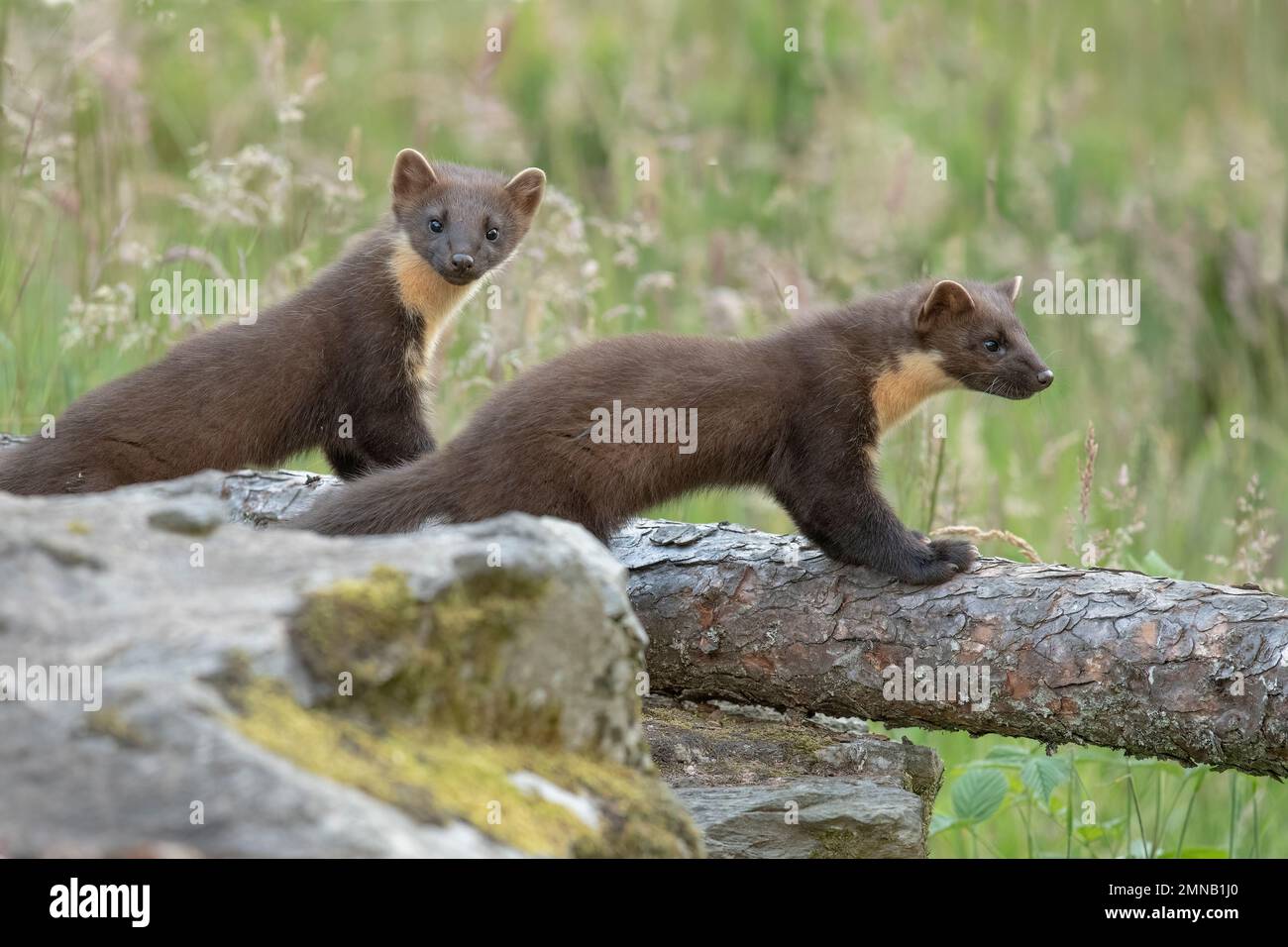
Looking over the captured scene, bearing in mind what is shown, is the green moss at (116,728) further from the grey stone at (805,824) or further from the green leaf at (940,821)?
the green leaf at (940,821)

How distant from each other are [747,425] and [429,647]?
8.82ft

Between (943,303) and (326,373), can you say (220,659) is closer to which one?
(326,373)

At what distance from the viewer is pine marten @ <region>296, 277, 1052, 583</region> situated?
525 cm

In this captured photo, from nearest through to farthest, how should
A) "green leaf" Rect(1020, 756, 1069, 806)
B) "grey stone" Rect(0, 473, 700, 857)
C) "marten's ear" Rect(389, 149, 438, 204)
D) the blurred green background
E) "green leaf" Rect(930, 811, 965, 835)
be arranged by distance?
1. "grey stone" Rect(0, 473, 700, 857)
2. "green leaf" Rect(1020, 756, 1069, 806)
3. "green leaf" Rect(930, 811, 965, 835)
4. "marten's ear" Rect(389, 149, 438, 204)
5. the blurred green background

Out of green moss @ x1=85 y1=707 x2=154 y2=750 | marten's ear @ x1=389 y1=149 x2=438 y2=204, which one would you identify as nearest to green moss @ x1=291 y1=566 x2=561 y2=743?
green moss @ x1=85 y1=707 x2=154 y2=750

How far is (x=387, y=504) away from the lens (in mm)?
5242

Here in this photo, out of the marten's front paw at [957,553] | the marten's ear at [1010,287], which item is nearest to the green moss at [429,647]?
the marten's front paw at [957,553]

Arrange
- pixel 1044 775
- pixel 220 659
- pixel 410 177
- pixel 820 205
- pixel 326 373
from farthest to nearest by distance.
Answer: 1. pixel 820 205
2. pixel 410 177
3. pixel 326 373
4. pixel 1044 775
5. pixel 220 659

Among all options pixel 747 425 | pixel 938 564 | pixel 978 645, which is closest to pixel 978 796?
pixel 978 645

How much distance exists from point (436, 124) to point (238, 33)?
227 cm

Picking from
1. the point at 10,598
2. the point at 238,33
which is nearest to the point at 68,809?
the point at 10,598

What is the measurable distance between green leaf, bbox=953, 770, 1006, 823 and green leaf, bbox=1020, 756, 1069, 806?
11cm

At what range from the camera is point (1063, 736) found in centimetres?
484

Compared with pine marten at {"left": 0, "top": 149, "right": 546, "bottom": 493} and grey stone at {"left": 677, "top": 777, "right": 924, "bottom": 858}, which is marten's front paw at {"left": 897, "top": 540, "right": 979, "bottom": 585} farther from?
pine marten at {"left": 0, "top": 149, "right": 546, "bottom": 493}
